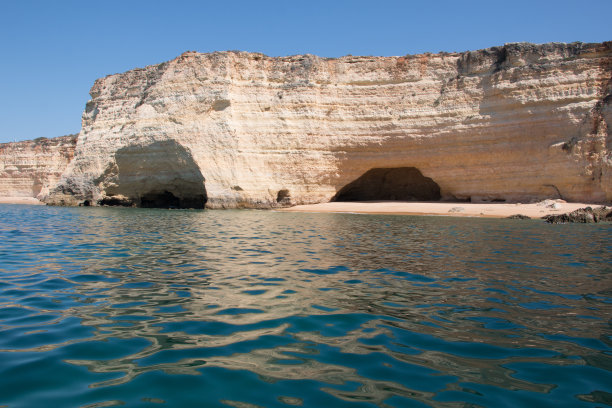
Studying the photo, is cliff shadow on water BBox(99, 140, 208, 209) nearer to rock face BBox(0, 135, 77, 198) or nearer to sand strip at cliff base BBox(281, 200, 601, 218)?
sand strip at cliff base BBox(281, 200, 601, 218)

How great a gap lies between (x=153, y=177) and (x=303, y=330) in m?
23.5

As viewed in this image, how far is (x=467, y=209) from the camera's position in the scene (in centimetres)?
1936

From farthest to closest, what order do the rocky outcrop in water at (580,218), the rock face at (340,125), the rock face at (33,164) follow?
the rock face at (33,164), the rock face at (340,125), the rocky outcrop in water at (580,218)

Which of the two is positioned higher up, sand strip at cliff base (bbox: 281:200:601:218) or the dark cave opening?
the dark cave opening

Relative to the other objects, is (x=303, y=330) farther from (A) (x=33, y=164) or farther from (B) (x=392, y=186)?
(A) (x=33, y=164)

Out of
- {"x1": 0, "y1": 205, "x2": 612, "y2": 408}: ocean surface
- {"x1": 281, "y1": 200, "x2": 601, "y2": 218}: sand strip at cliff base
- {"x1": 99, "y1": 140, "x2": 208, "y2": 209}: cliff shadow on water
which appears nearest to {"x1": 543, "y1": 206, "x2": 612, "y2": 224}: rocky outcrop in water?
{"x1": 281, "y1": 200, "x2": 601, "y2": 218}: sand strip at cliff base

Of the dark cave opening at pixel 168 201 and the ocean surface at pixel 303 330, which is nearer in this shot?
the ocean surface at pixel 303 330

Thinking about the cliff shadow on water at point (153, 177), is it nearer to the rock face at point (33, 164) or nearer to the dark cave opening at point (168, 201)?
the dark cave opening at point (168, 201)

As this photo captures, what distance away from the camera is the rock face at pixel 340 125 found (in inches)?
804

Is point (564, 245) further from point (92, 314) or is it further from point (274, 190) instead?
point (274, 190)

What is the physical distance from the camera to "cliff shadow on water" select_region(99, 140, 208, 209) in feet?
78.1

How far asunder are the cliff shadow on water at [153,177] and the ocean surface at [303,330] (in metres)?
17.3

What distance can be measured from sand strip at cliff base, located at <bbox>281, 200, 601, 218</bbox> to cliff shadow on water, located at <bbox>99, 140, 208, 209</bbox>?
6728 mm

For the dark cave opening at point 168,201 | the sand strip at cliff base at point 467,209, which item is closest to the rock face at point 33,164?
the dark cave opening at point 168,201
